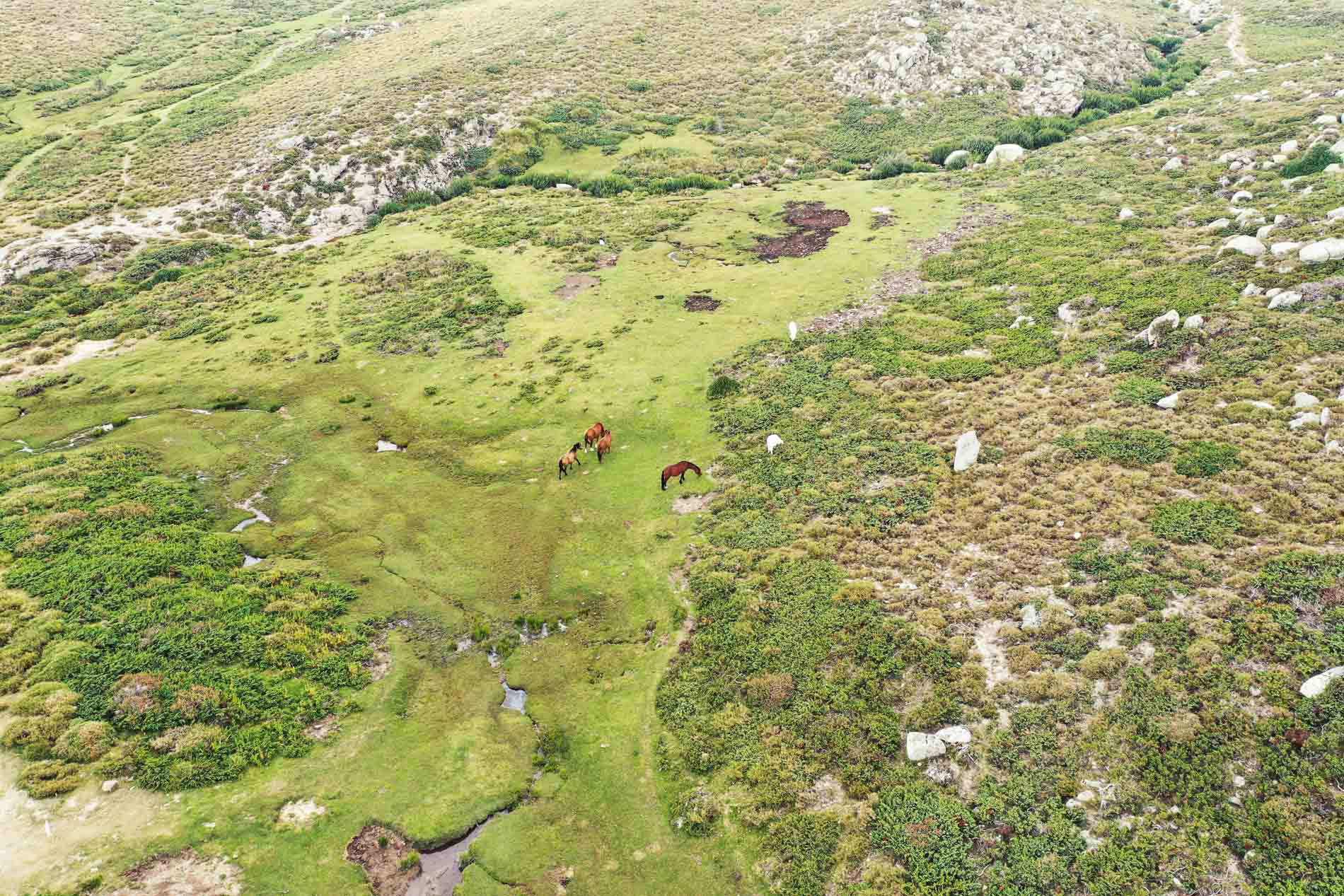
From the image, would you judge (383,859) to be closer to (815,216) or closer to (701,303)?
(701,303)

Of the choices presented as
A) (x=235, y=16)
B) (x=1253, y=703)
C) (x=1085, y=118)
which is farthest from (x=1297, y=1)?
(x=235, y=16)

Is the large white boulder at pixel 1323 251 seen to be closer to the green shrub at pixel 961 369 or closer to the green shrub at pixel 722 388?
the green shrub at pixel 961 369

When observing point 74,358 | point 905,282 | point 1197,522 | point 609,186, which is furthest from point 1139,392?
point 74,358

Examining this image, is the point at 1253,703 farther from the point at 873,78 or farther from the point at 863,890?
the point at 873,78

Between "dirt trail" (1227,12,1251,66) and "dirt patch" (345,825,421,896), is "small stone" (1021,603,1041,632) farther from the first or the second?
"dirt trail" (1227,12,1251,66)

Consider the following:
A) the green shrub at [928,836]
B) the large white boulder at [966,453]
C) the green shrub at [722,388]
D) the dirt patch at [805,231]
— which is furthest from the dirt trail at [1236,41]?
the green shrub at [928,836]

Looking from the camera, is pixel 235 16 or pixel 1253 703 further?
pixel 235 16
